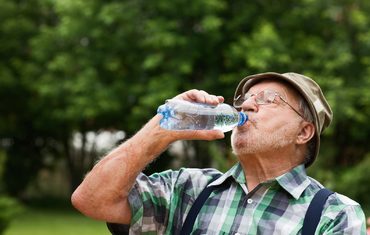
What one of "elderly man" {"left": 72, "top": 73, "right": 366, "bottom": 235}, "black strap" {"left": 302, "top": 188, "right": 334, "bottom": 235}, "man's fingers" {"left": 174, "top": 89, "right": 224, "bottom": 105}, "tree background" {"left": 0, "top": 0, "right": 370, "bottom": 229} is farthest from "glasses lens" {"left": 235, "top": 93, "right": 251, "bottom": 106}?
"tree background" {"left": 0, "top": 0, "right": 370, "bottom": 229}

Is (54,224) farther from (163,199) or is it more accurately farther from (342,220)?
(342,220)

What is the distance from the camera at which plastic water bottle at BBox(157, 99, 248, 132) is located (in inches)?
82.9

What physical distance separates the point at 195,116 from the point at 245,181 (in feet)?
1.51

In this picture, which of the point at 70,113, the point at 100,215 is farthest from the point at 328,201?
the point at 70,113

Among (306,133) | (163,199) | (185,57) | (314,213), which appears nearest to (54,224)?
(185,57)

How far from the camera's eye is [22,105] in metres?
14.8

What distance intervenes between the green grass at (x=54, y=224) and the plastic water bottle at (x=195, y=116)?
26.7 feet

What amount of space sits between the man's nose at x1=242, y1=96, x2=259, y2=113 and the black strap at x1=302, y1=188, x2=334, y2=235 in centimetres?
60

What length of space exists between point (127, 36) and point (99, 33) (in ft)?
2.56

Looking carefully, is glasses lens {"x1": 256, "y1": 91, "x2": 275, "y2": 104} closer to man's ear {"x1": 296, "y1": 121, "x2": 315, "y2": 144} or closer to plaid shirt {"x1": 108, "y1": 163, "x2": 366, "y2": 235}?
man's ear {"x1": 296, "y1": 121, "x2": 315, "y2": 144}

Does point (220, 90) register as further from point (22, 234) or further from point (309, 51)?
point (22, 234)

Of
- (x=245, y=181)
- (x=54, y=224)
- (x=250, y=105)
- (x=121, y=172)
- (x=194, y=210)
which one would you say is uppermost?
(x=250, y=105)

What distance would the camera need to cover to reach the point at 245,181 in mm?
2184

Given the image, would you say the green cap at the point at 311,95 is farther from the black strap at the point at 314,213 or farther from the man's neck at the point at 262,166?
the black strap at the point at 314,213
